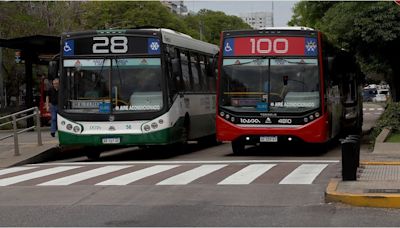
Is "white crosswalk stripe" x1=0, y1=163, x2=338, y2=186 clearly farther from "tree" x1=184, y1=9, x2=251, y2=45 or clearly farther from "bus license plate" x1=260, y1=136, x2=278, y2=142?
"tree" x1=184, y1=9, x2=251, y2=45

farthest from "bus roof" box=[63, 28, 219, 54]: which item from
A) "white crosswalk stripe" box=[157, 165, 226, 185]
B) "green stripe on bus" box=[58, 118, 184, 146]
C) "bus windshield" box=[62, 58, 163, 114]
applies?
"white crosswalk stripe" box=[157, 165, 226, 185]

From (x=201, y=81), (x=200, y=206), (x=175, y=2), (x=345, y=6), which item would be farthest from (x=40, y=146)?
(x=175, y=2)

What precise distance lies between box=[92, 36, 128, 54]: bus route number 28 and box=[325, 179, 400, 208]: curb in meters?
8.39

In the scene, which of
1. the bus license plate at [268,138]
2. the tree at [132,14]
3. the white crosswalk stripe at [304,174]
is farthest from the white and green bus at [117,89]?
the tree at [132,14]

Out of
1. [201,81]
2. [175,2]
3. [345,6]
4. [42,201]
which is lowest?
[42,201]

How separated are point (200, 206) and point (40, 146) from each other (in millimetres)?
10134

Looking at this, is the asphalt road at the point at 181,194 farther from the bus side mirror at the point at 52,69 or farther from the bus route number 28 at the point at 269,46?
the bus route number 28 at the point at 269,46

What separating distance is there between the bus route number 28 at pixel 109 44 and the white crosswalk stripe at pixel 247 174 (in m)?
4.52

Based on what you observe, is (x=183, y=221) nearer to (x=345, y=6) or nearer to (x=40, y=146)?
(x=40, y=146)

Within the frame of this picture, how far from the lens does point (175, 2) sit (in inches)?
6624

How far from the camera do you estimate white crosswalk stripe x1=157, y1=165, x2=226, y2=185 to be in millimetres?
11858

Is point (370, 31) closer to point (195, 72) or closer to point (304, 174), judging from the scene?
point (195, 72)

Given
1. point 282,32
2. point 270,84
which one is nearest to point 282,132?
point 270,84

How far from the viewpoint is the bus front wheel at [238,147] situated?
1727 cm
